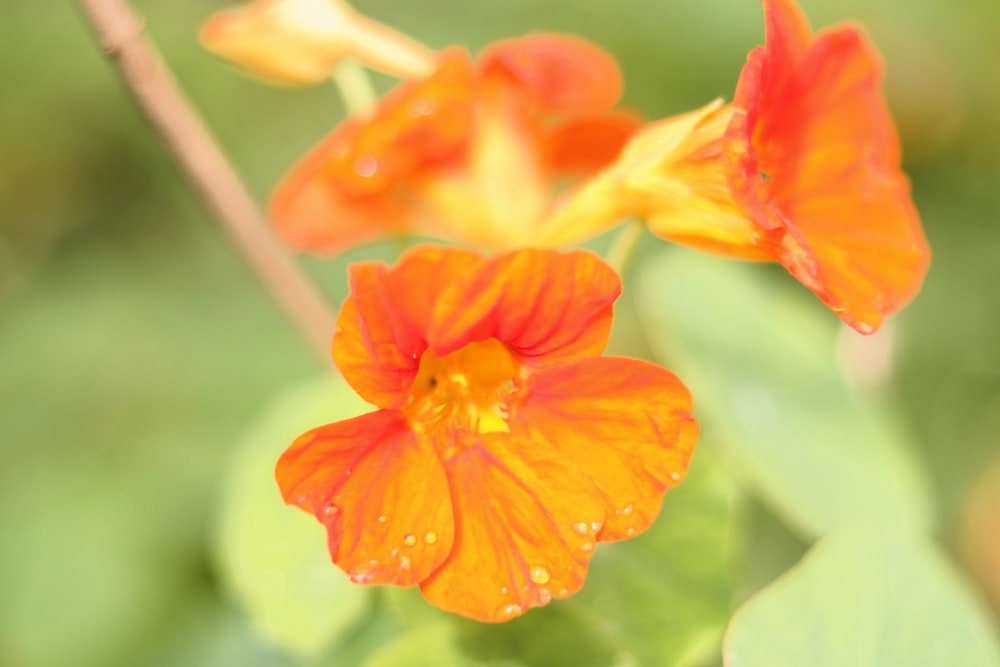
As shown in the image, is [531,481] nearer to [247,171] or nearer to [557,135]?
[557,135]

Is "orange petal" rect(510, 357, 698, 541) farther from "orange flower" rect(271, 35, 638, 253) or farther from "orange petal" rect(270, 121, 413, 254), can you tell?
"orange petal" rect(270, 121, 413, 254)

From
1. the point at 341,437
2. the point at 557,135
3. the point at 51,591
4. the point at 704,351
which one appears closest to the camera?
the point at 341,437

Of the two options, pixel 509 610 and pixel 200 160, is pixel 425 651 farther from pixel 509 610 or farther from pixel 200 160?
pixel 200 160

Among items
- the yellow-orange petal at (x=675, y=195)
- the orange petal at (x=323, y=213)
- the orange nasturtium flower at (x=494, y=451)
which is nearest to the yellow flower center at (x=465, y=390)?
Answer: the orange nasturtium flower at (x=494, y=451)

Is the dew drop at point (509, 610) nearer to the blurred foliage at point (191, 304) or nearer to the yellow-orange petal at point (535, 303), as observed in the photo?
the yellow-orange petal at point (535, 303)

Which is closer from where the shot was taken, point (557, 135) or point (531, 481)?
point (531, 481)

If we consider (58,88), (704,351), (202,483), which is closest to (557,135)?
(704,351)
